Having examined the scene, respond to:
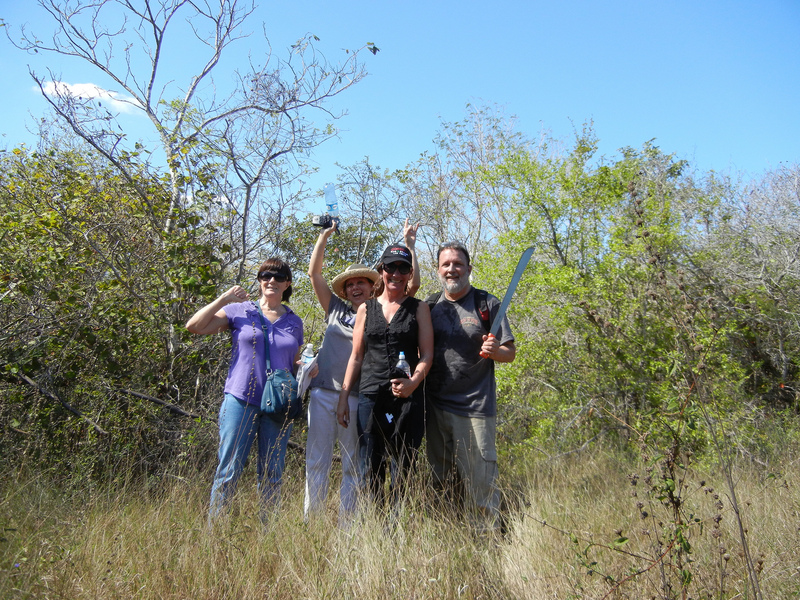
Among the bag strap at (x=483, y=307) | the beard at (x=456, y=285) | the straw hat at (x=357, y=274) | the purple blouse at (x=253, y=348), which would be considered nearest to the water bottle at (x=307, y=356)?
the purple blouse at (x=253, y=348)

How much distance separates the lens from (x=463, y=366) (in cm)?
336

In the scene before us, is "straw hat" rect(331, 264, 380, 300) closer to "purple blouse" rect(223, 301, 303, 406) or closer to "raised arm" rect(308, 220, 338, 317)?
"raised arm" rect(308, 220, 338, 317)

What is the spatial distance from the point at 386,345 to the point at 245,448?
1.09m

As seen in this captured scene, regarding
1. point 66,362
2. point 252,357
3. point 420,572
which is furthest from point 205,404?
point 420,572

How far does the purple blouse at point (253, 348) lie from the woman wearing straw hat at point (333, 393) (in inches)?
10.1

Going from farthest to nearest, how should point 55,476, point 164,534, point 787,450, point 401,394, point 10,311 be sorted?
1. point 787,450
2. point 10,311
3. point 55,476
4. point 401,394
5. point 164,534

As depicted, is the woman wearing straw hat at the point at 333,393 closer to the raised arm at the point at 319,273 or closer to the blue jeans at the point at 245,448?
the raised arm at the point at 319,273

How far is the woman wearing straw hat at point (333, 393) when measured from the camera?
339 cm

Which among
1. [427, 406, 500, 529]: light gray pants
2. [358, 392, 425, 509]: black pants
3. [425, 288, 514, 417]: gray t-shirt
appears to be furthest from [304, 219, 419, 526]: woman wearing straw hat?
[427, 406, 500, 529]: light gray pants

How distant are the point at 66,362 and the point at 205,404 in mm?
1169

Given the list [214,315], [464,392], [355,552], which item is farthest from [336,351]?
[355,552]

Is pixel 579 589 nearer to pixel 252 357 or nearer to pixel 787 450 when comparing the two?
pixel 252 357

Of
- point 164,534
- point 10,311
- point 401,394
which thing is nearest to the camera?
point 164,534

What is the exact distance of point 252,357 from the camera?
3.41 metres
